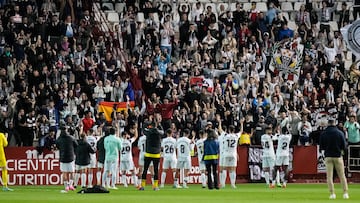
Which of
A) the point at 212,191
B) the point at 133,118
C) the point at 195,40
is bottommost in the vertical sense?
the point at 212,191

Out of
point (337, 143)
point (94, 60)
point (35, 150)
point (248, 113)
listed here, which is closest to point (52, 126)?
point (35, 150)

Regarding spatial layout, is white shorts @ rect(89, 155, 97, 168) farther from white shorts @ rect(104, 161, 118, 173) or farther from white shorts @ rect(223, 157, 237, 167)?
white shorts @ rect(223, 157, 237, 167)

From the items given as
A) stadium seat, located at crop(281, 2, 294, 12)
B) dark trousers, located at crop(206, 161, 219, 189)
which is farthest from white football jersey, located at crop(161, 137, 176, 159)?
stadium seat, located at crop(281, 2, 294, 12)

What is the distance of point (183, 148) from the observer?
4391 cm

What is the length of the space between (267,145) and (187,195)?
8025mm

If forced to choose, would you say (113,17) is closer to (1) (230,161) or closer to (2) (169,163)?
(2) (169,163)

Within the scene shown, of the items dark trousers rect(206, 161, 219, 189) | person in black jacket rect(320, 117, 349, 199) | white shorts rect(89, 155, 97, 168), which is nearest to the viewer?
person in black jacket rect(320, 117, 349, 199)

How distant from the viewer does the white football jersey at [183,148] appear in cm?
4375

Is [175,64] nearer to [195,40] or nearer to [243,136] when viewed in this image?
[195,40]

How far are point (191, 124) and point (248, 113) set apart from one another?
2.49m

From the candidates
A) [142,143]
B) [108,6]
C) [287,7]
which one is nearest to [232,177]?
[142,143]

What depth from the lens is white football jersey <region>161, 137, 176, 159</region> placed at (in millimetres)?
43469

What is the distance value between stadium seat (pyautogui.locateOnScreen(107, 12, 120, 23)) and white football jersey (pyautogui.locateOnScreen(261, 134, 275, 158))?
12502 mm

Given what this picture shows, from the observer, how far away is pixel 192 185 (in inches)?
1821
